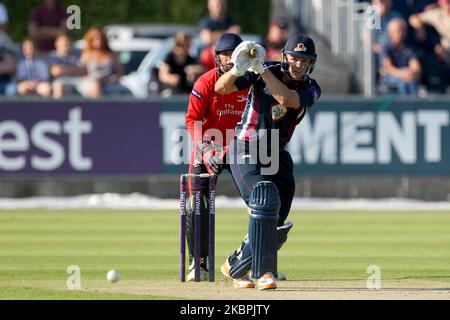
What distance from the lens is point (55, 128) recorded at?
61.7 feet

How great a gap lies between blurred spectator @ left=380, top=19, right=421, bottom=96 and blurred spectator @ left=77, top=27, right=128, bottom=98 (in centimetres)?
413

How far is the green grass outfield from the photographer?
9.88 meters

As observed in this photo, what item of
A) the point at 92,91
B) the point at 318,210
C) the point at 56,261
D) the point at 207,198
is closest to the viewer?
the point at 207,198

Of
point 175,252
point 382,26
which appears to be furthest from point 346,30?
point 175,252

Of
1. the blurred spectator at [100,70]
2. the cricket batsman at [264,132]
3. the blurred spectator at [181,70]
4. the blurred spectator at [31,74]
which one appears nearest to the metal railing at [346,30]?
the blurred spectator at [181,70]

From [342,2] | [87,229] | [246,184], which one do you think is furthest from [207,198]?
[342,2]

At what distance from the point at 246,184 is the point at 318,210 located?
27.4 ft

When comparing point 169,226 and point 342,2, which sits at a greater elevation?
point 342,2

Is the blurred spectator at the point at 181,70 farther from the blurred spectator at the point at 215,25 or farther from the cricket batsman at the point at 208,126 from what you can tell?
the cricket batsman at the point at 208,126

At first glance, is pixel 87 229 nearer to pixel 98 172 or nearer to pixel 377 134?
pixel 98 172

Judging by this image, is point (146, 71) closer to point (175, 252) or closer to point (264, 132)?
point (175, 252)

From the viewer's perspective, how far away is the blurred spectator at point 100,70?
64.9 feet

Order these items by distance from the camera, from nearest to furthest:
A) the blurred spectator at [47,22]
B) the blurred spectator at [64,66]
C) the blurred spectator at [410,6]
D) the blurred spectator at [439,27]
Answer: the blurred spectator at [64,66] → the blurred spectator at [439,27] → the blurred spectator at [410,6] → the blurred spectator at [47,22]

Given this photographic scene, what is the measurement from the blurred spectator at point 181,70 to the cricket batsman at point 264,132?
9.77 metres
